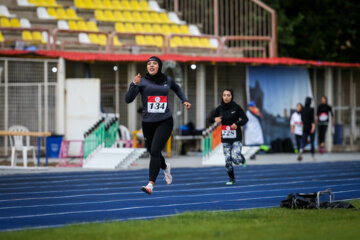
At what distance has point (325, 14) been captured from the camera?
44531 mm

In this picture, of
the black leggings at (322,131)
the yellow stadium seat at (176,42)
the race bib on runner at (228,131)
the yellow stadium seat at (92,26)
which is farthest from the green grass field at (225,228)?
the yellow stadium seat at (92,26)

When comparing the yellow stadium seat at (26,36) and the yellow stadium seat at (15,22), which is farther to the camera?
the yellow stadium seat at (15,22)

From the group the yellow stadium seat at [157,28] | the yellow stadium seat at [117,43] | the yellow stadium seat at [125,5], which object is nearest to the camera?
the yellow stadium seat at [117,43]

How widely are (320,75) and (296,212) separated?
72.3 ft

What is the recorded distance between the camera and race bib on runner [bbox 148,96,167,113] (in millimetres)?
12141

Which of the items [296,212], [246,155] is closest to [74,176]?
[246,155]

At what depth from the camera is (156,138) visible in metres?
12.1

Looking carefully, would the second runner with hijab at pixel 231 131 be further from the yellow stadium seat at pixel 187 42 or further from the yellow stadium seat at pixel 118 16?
the yellow stadium seat at pixel 118 16

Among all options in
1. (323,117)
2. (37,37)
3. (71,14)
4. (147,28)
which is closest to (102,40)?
(71,14)

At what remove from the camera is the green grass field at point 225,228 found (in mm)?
8102

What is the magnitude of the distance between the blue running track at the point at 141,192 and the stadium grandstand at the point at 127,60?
21.6 ft

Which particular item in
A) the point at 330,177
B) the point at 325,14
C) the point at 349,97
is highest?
the point at 325,14

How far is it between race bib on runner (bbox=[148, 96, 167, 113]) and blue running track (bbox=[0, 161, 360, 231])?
1361 millimetres

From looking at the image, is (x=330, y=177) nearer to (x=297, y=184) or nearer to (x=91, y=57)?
(x=297, y=184)
